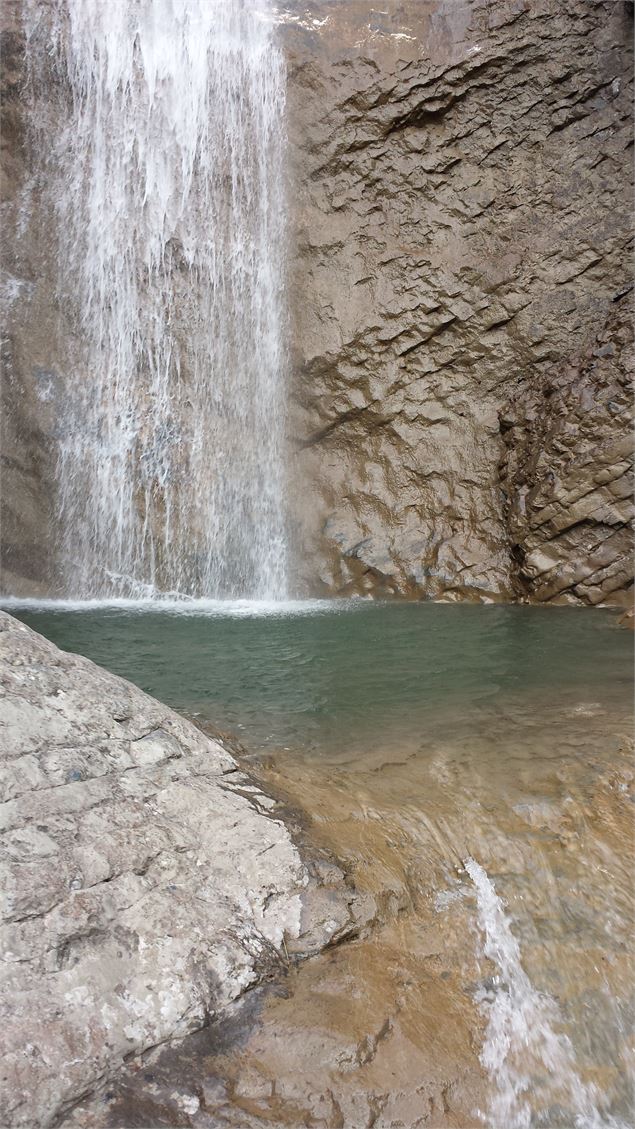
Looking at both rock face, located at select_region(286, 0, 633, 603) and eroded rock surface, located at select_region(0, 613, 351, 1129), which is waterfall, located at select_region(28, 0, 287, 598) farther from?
eroded rock surface, located at select_region(0, 613, 351, 1129)

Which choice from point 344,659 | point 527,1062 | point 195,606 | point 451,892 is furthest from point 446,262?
point 527,1062

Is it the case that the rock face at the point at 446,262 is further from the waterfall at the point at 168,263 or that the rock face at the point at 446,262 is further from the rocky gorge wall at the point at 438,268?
the waterfall at the point at 168,263

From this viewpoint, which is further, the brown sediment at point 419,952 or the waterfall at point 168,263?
the waterfall at point 168,263

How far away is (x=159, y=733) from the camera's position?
2625 mm

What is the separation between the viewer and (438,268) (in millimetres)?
7602

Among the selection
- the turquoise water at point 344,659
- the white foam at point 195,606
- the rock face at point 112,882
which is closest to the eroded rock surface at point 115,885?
the rock face at point 112,882

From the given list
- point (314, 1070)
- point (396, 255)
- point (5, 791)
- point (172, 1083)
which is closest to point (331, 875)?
point (314, 1070)

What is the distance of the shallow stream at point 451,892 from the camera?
68.1 inches

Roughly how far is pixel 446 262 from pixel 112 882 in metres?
6.83

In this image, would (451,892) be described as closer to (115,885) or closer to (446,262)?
(115,885)

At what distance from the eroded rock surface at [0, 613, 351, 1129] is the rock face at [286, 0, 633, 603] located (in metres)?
5.05

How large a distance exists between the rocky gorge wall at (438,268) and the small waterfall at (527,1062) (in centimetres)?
537

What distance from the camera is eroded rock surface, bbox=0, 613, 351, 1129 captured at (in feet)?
5.45

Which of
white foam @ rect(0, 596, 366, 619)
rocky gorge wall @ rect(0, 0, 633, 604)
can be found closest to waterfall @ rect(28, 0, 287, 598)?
rocky gorge wall @ rect(0, 0, 633, 604)
